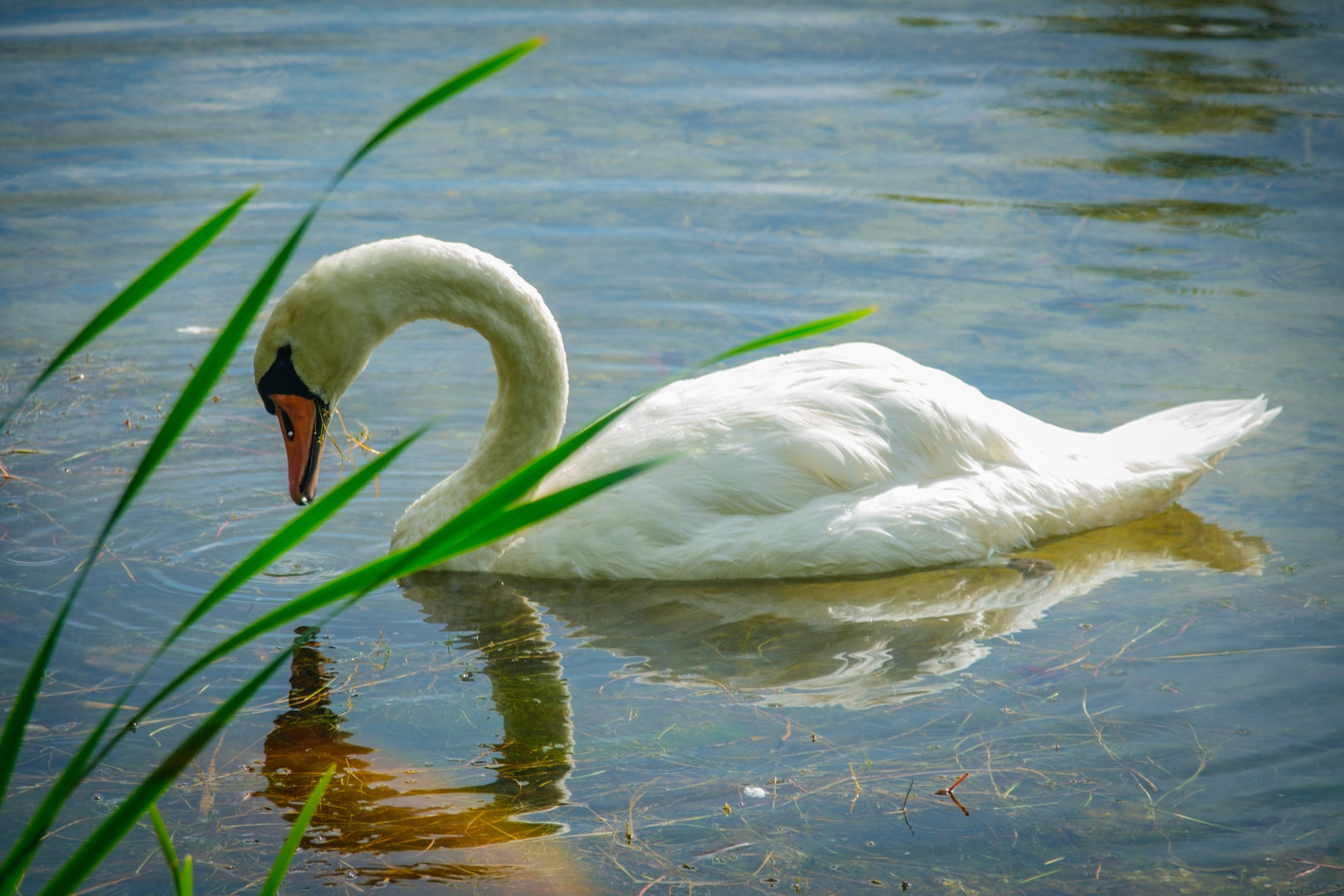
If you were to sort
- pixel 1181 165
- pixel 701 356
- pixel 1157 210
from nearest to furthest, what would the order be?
pixel 701 356, pixel 1157 210, pixel 1181 165

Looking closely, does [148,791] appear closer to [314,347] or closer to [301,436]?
[314,347]

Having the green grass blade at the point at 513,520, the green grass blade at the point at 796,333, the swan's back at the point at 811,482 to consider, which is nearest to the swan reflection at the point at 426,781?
the swan's back at the point at 811,482

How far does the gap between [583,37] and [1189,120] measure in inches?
216

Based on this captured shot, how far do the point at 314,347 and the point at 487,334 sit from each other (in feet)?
2.23

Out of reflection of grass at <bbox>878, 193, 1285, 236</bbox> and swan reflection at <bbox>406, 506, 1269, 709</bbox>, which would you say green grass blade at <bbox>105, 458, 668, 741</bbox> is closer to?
swan reflection at <bbox>406, 506, 1269, 709</bbox>

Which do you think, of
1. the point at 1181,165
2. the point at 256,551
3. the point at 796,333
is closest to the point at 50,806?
the point at 256,551

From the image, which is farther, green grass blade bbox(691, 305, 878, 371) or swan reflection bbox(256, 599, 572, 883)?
swan reflection bbox(256, 599, 572, 883)

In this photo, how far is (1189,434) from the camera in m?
5.82

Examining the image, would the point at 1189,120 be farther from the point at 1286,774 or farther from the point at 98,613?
the point at 98,613

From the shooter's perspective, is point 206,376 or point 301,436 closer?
point 206,376

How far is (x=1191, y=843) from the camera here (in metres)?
3.70

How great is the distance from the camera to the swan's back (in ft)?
16.2

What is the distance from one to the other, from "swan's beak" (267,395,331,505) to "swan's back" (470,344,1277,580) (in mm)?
757

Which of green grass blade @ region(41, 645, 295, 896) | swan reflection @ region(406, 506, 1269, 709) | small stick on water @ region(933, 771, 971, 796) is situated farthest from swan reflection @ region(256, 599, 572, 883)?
green grass blade @ region(41, 645, 295, 896)
